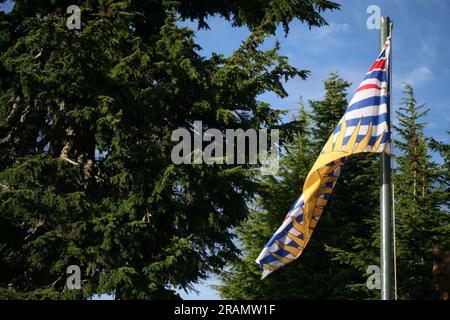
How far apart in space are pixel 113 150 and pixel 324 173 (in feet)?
20.0

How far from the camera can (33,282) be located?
11.6 meters

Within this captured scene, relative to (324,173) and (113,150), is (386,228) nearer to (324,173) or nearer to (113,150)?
(324,173)

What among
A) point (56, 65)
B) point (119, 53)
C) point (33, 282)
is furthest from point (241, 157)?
point (33, 282)

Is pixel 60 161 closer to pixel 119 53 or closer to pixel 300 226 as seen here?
pixel 119 53

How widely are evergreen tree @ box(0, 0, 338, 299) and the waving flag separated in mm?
4444

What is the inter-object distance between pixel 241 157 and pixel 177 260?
2765mm

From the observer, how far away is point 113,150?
11.2m

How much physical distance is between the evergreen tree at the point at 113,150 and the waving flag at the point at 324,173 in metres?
4.44

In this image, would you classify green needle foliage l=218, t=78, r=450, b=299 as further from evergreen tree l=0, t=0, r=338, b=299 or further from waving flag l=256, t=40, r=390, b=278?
waving flag l=256, t=40, r=390, b=278

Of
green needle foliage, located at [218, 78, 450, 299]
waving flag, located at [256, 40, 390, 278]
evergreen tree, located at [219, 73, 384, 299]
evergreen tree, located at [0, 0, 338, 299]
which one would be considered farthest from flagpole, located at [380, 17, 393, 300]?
evergreen tree, located at [219, 73, 384, 299]

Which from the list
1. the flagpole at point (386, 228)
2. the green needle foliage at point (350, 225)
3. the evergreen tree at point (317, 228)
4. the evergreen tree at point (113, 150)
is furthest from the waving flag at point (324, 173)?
the evergreen tree at point (317, 228)

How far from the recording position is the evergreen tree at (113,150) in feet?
33.9

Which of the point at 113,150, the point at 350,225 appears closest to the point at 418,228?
the point at 350,225

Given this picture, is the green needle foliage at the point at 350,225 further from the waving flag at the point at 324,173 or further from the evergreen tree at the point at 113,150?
the waving flag at the point at 324,173
